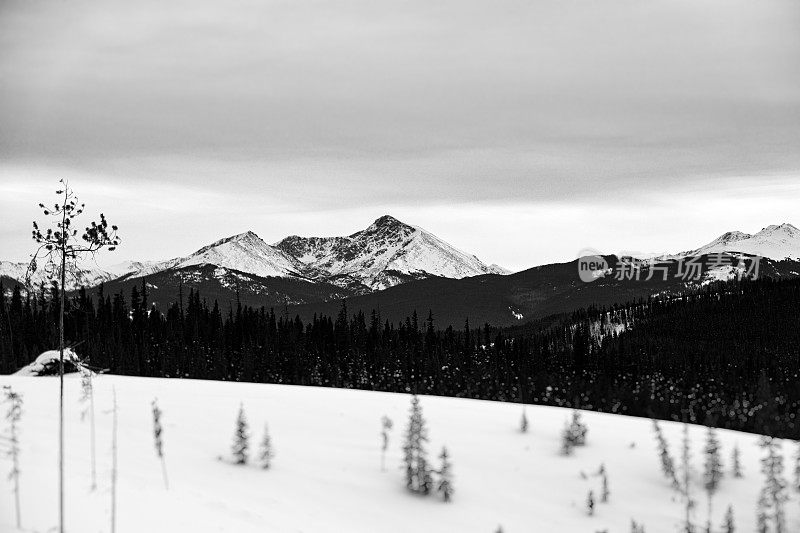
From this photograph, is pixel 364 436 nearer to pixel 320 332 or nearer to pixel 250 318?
pixel 320 332

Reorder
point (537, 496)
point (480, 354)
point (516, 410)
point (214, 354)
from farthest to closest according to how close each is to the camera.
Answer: point (480, 354)
point (214, 354)
point (516, 410)
point (537, 496)

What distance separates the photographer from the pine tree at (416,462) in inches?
578

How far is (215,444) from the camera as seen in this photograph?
16.7 meters

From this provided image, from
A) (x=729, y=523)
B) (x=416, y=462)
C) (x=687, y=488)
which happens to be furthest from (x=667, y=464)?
(x=416, y=462)

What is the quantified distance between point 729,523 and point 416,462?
19.5ft

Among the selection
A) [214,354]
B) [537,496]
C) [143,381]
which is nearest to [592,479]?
[537,496]

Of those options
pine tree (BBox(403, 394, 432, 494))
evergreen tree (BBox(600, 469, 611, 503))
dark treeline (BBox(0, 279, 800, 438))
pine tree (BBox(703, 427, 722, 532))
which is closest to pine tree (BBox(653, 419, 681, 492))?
pine tree (BBox(703, 427, 722, 532))

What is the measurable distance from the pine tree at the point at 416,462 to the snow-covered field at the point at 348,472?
235 millimetres

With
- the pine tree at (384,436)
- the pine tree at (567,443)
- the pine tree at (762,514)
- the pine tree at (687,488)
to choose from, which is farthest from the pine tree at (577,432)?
the pine tree at (384,436)

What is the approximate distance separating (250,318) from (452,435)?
91.9 metres

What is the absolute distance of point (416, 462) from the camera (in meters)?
15.4

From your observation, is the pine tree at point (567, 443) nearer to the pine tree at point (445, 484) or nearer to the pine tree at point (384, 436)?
the pine tree at point (445, 484)

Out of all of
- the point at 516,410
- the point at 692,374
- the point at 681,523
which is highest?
the point at 516,410

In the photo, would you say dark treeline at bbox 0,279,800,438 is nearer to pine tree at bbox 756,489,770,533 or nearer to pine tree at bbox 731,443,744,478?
pine tree at bbox 731,443,744,478
